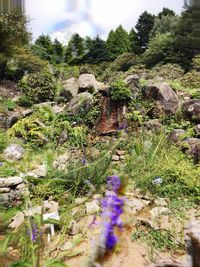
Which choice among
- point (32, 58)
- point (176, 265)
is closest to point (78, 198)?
point (176, 265)

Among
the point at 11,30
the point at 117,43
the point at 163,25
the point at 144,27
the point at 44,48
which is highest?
the point at 144,27

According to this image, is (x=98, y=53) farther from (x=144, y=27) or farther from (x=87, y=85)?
(x=87, y=85)

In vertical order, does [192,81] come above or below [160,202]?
above

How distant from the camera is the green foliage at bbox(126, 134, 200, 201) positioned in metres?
4.67

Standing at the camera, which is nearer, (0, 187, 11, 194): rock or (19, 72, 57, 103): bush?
(0, 187, 11, 194): rock

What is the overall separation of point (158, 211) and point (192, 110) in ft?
13.4

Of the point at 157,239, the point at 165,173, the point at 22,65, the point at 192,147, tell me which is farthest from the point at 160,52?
the point at 157,239

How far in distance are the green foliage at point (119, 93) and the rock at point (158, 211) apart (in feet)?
14.6

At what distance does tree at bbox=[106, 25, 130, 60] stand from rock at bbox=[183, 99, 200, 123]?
711 inches

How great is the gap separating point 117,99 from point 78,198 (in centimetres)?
441

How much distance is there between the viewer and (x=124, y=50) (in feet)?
87.4

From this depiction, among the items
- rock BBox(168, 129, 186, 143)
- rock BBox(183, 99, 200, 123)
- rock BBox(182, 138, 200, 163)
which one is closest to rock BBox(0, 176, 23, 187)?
rock BBox(182, 138, 200, 163)

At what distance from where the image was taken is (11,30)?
14867 mm

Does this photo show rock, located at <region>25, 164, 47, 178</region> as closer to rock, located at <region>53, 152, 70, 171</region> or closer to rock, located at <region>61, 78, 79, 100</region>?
rock, located at <region>53, 152, 70, 171</region>
